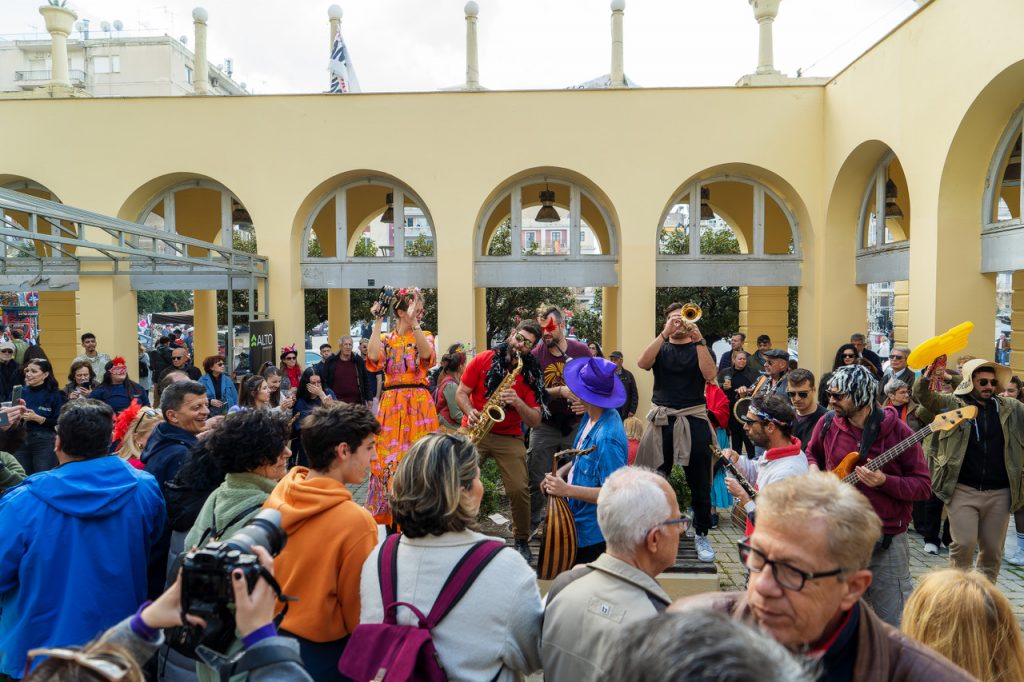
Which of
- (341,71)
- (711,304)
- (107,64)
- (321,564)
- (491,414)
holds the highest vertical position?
(107,64)

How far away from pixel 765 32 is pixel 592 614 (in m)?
13.1

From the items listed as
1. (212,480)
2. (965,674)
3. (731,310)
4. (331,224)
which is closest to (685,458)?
(212,480)

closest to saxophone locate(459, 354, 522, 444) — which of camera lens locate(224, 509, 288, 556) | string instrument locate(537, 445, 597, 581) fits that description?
string instrument locate(537, 445, 597, 581)

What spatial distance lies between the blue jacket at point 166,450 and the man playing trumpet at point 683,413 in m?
3.21

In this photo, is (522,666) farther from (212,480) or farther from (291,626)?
(212,480)

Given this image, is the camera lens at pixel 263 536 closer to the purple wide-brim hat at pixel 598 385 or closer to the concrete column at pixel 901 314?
the purple wide-brim hat at pixel 598 385

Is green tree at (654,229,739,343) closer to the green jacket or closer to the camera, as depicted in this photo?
the green jacket

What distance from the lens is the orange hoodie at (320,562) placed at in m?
2.40

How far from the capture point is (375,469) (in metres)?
5.10

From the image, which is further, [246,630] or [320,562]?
[320,562]

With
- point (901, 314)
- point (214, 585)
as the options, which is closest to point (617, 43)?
point (901, 314)

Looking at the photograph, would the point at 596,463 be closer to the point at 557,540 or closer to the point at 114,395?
the point at 557,540

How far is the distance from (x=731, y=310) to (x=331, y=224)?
14054mm

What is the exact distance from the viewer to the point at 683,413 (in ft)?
17.8
